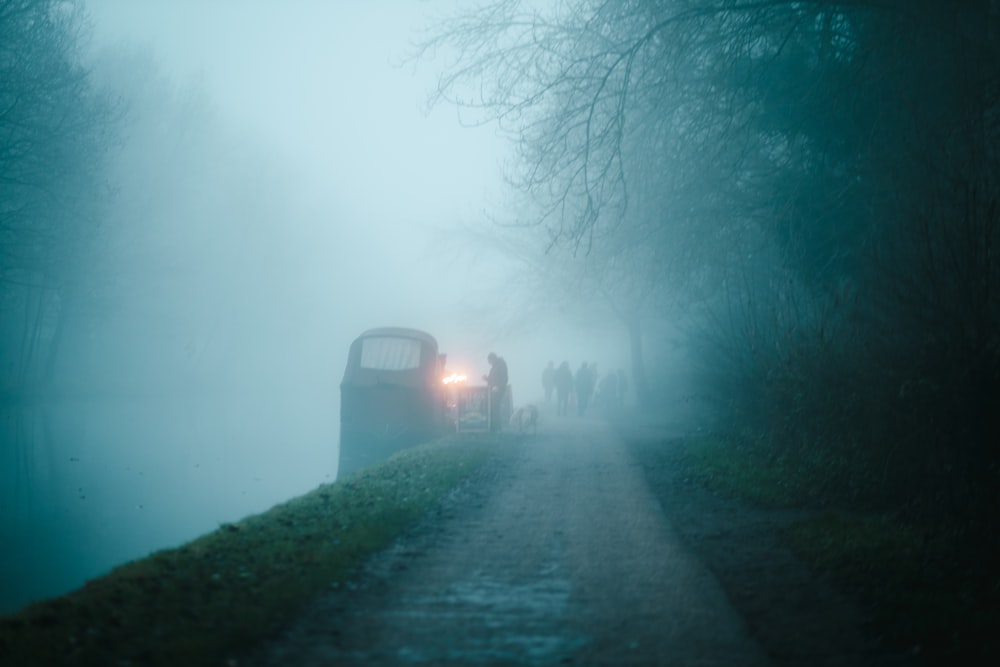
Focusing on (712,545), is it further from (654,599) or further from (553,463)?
(553,463)

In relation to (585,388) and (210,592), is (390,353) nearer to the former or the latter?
Result: (210,592)

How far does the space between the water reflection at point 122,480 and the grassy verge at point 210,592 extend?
214cm

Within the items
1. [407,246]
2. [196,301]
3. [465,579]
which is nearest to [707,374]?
[465,579]

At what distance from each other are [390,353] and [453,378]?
17.6 ft

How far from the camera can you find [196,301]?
4659 centimetres

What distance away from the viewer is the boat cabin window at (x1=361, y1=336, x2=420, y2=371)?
65.4 ft

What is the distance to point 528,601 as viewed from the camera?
5902 millimetres

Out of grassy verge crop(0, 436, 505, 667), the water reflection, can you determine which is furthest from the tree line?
the water reflection

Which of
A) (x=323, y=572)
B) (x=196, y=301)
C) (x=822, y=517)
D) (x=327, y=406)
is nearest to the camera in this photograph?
(x=323, y=572)

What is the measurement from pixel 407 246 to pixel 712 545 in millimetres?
128848

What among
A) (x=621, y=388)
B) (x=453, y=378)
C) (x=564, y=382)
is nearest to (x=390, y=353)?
Answer: (x=453, y=378)

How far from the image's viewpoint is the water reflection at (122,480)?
Answer: 31.9ft

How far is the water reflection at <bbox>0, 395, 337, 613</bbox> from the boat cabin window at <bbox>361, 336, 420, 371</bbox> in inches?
111

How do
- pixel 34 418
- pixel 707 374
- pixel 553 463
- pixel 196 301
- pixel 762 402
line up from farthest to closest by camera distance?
pixel 196 301
pixel 34 418
pixel 707 374
pixel 553 463
pixel 762 402
